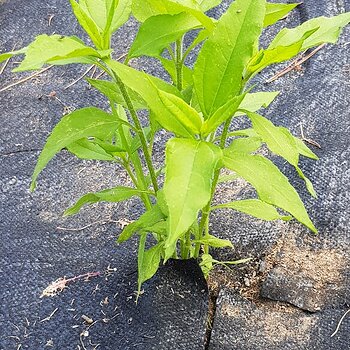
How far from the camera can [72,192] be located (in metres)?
1.65

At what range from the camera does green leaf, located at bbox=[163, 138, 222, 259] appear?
731 millimetres

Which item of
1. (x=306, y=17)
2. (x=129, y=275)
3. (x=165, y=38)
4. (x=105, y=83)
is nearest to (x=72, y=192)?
(x=129, y=275)

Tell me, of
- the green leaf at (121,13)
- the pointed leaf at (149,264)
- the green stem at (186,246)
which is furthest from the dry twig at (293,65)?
the green leaf at (121,13)

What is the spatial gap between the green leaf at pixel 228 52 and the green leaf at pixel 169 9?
3 cm

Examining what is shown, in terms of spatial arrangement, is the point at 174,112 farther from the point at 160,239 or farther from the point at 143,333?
the point at 143,333

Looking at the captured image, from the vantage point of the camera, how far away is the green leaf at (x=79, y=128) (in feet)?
3.08

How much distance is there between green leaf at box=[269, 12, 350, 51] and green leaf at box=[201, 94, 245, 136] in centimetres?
16

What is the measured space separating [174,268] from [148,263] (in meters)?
0.18

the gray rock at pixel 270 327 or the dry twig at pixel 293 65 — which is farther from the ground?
the dry twig at pixel 293 65

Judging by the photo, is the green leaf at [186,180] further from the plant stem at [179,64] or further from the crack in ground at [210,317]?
the crack in ground at [210,317]

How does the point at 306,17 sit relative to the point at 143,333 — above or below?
above

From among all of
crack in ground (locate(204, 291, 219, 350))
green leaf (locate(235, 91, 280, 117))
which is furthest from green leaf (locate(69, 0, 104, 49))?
crack in ground (locate(204, 291, 219, 350))

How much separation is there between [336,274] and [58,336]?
66cm

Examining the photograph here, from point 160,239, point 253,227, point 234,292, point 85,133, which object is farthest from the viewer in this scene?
point 253,227
